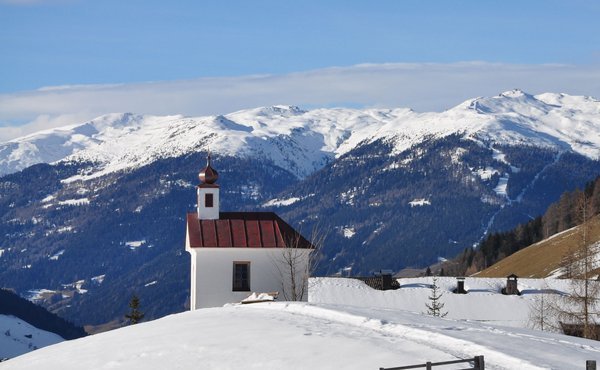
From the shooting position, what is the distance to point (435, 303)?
97.5 meters

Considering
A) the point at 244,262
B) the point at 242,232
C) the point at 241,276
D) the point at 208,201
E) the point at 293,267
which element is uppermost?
the point at 208,201

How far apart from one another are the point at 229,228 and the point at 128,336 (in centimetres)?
2487

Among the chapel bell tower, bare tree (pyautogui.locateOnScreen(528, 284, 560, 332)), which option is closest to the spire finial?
the chapel bell tower

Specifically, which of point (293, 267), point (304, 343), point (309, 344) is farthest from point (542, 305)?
point (309, 344)

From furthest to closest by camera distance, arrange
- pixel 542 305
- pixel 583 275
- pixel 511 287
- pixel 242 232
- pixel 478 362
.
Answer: pixel 511 287 → pixel 542 305 → pixel 242 232 → pixel 583 275 → pixel 478 362

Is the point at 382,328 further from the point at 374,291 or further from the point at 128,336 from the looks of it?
the point at 374,291

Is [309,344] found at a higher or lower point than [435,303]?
lower

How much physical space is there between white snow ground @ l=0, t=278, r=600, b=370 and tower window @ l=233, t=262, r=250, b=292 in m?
14.9

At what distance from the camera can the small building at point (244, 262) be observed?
72.6 meters

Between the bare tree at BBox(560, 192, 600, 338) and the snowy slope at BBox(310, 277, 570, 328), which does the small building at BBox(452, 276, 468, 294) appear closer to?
the snowy slope at BBox(310, 277, 570, 328)

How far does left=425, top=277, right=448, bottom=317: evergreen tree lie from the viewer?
93.0 m

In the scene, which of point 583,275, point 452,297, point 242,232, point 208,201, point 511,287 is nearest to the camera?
point 583,275

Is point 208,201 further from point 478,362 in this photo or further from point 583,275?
point 478,362

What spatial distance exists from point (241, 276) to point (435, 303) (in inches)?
1104
